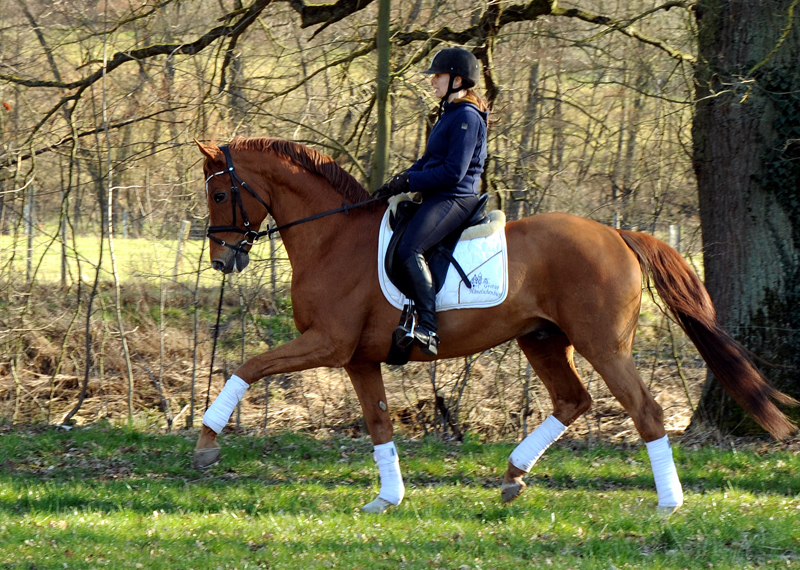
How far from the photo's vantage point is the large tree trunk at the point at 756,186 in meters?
7.40

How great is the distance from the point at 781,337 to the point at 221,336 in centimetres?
708

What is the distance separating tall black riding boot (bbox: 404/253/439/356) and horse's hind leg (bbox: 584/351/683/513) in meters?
1.22

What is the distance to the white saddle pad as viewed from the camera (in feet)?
17.6

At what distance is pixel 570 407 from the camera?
19.7 ft

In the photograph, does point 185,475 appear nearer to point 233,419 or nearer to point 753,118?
point 233,419

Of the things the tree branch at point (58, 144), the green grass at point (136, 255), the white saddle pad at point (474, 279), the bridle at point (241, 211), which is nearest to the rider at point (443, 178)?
the white saddle pad at point (474, 279)

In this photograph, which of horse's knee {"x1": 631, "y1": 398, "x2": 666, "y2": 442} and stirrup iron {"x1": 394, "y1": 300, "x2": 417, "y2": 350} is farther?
horse's knee {"x1": 631, "y1": 398, "x2": 666, "y2": 442}

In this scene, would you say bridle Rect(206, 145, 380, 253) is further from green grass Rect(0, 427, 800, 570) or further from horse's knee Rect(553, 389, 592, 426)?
horse's knee Rect(553, 389, 592, 426)

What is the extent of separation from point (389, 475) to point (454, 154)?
2423mm

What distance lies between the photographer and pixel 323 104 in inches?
365

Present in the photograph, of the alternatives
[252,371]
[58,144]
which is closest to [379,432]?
[252,371]

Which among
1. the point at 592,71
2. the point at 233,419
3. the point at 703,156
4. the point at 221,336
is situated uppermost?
the point at 592,71

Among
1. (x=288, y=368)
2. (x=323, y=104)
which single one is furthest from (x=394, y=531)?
(x=323, y=104)

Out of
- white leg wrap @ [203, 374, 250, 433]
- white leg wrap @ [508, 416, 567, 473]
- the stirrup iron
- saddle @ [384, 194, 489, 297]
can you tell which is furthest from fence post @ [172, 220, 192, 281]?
white leg wrap @ [508, 416, 567, 473]
